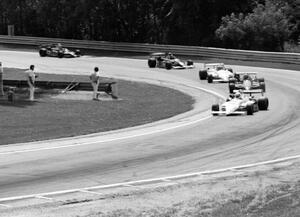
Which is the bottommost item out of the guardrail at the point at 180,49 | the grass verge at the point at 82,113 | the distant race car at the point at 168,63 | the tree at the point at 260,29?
the grass verge at the point at 82,113

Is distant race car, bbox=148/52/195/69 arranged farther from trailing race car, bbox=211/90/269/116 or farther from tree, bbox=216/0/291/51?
trailing race car, bbox=211/90/269/116

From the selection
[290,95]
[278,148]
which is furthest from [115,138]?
[290,95]

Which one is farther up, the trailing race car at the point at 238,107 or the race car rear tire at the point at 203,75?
the race car rear tire at the point at 203,75

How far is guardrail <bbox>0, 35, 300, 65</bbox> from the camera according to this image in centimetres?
4194

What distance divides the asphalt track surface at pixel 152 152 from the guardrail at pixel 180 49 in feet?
51.8

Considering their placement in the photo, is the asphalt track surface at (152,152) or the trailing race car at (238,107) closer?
the asphalt track surface at (152,152)

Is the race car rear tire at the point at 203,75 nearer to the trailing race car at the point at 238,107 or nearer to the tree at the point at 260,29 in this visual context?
the trailing race car at the point at 238,107

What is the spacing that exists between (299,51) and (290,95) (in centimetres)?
1663

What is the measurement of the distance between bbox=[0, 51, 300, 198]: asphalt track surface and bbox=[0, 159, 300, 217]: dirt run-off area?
1128mm

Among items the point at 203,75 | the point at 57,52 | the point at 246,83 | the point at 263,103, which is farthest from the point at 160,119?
the point at 57,52

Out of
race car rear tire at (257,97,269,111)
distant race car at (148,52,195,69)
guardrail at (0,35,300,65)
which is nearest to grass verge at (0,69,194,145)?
race car rear tire at (257,97,269,111)

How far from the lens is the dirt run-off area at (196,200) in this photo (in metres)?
10.1

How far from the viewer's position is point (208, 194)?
11734mm

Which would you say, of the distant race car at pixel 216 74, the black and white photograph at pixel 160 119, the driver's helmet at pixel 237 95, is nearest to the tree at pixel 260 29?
the black and white photograph at pixel 160 119
